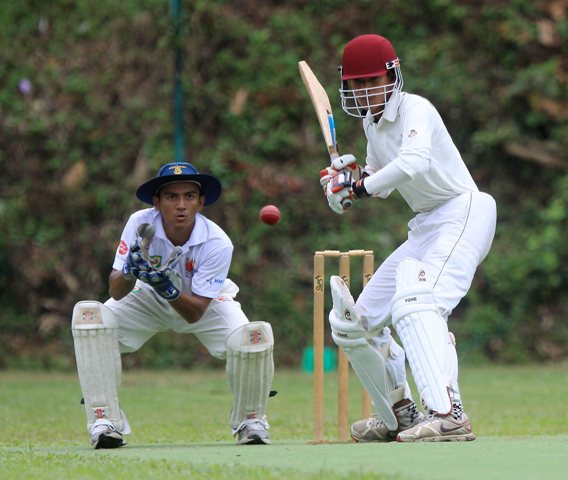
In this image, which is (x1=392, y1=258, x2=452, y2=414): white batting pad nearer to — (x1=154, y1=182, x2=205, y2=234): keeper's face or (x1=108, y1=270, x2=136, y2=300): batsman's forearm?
(x1=154, y1=182, x2=205, y2=234): keeper's face

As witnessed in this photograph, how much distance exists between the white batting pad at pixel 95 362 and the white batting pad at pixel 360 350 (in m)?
0.89

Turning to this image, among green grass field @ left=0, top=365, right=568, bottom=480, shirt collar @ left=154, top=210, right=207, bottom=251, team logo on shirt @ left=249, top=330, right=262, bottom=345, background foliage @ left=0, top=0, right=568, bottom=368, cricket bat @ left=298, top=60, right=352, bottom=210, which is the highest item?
background foliage @ left=0, top=0, right=568, bottom=368

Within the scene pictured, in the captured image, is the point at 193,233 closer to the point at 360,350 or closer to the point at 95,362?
the point at 95,362

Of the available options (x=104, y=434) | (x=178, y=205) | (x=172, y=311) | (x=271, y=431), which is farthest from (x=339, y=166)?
(x=271, y=431)

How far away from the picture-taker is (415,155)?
4578 millimetres

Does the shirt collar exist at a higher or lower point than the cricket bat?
lower

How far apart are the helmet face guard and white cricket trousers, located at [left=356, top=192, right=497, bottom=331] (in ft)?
1.58

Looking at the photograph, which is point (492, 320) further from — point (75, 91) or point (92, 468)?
point (92, 468)

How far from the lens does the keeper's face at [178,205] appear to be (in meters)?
5.06

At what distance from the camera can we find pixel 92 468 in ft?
13.1

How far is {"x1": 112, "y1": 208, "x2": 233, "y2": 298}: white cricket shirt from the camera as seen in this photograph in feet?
16.4

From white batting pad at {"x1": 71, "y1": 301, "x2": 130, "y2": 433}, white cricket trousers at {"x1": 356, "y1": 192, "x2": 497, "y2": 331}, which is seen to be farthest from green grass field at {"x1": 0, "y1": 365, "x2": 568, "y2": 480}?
white cricket trousers at {"x1": 356, "y1": 192, "x2": 497, "y2": 331}

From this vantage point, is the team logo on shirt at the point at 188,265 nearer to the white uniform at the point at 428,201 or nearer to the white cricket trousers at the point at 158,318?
the white cricket trousers at the point at 158,318

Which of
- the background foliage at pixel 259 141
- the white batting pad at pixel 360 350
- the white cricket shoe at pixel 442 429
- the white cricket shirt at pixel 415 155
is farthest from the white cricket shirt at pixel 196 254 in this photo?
the background foliage at pixel 259 141
